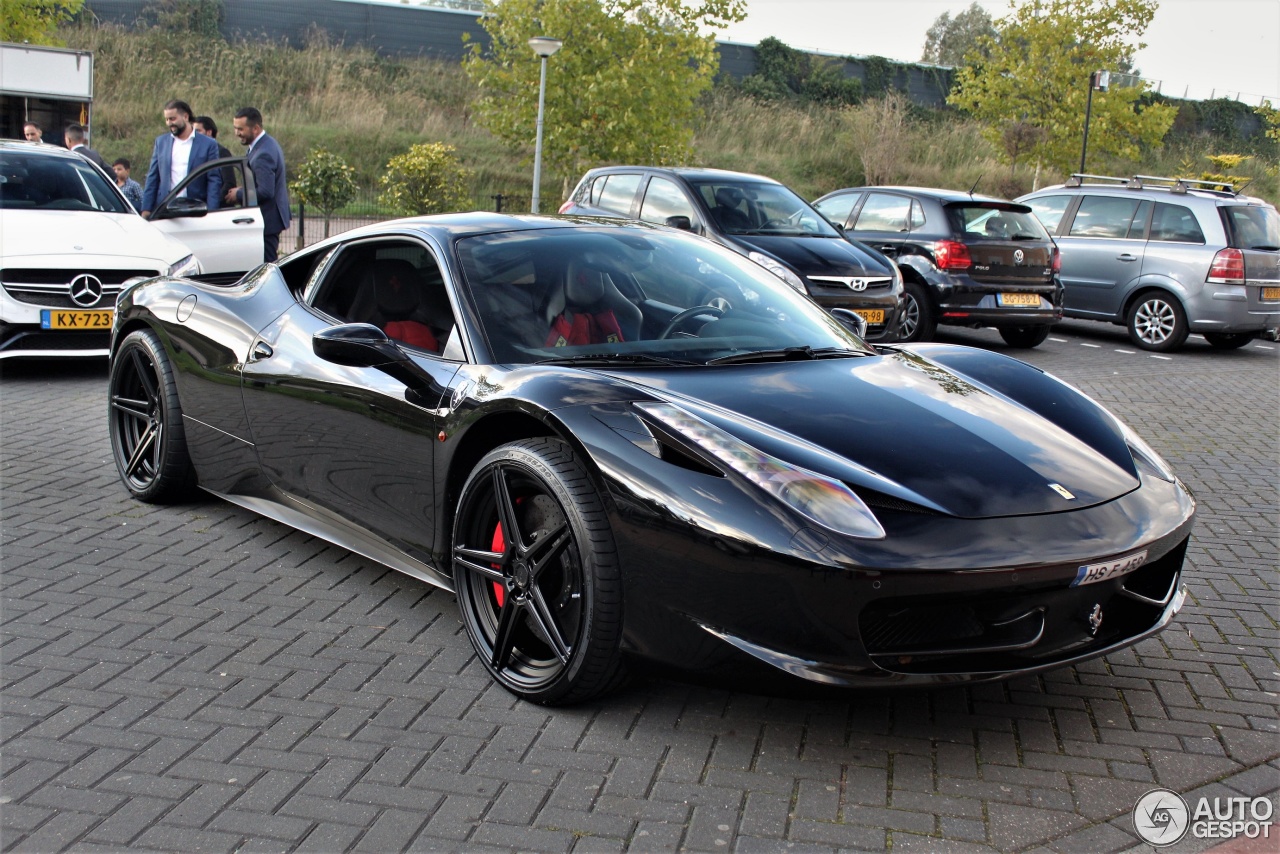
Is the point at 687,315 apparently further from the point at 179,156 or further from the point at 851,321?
the point at 179,156

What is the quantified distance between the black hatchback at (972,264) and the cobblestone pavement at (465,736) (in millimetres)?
7468

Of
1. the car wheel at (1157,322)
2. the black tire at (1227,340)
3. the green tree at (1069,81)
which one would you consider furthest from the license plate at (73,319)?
the green tree at (1069,81)

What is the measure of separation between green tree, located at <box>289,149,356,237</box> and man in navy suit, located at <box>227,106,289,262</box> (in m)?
10.5

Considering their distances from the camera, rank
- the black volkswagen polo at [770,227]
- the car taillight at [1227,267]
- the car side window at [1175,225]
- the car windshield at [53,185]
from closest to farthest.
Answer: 1. the car windshield at [53,185]
2. the black volkswagen polo at [770,227]
3. the car taillight at [1227,267]
4. the car side window at [1175,225]

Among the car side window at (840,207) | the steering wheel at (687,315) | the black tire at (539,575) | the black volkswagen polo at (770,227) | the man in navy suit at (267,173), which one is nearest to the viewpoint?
the black tire at (539,575)

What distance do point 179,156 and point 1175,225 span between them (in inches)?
411

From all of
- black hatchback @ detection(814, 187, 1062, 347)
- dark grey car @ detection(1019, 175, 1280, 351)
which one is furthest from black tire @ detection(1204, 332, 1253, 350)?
black hatchback @ detection(814, 187, 1062, 347)

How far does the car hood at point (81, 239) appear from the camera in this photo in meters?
8.38

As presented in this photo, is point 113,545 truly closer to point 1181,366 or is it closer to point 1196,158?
point 1181,366

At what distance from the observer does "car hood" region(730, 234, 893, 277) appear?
10.8 meters

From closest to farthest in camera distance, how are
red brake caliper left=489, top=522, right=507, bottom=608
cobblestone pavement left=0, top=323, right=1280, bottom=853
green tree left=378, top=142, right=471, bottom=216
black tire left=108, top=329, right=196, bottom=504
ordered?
1. cobblestone pavement left=0, top=323, right=1280, bottom=853
2. red brake caliper left=489, top=522, right=507, bottom=608
3. black tire left=108, top=329, right=196, bottom=504
4. green tree left=378, top=142, right=471, bottom=216

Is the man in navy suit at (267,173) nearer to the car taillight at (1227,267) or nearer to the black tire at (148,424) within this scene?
the black tire at (148,424)

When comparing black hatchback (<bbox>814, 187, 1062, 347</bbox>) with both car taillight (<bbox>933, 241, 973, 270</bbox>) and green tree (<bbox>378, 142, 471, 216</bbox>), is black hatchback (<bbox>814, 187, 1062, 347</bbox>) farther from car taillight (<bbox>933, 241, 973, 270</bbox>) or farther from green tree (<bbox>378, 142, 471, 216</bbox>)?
green tree (<bbox>378, 142, 471, 216</bbox>)

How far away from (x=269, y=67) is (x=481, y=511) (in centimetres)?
3512
